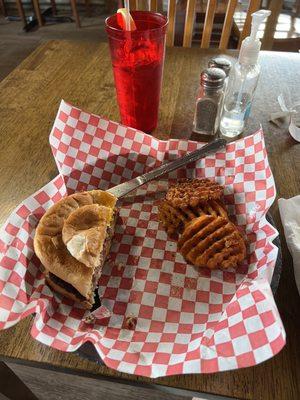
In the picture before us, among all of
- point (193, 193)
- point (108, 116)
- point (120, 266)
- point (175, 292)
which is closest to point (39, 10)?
point (108, 116)

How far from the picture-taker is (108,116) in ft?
4.60

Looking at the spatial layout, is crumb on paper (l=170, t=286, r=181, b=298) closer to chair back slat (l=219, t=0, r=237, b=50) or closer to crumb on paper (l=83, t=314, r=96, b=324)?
crumb on paper (l=83, t=314, r=96, b=324)

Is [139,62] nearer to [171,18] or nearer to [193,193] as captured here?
[193,193]

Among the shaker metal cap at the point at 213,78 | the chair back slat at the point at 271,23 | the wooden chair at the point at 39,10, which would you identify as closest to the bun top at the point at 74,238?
the shaker metal cap at the point at 213,78

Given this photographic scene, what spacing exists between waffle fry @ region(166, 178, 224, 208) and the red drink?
1.22ft

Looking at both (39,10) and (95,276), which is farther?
(39,10)

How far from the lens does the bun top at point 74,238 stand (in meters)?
0.83

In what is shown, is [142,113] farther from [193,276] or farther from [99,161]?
[193,276]

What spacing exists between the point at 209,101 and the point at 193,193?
1.29 feet

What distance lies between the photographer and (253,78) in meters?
1.25

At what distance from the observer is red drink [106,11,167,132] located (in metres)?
1.07

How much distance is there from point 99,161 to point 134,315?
570 mm

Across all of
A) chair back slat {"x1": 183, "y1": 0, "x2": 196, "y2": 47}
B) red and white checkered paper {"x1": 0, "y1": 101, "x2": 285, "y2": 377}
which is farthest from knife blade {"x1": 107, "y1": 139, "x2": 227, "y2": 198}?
chair back slat {"x1": 183, "y1": 0, "x2": 196, "y2": 47}

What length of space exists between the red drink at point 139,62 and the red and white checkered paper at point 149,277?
13cm
